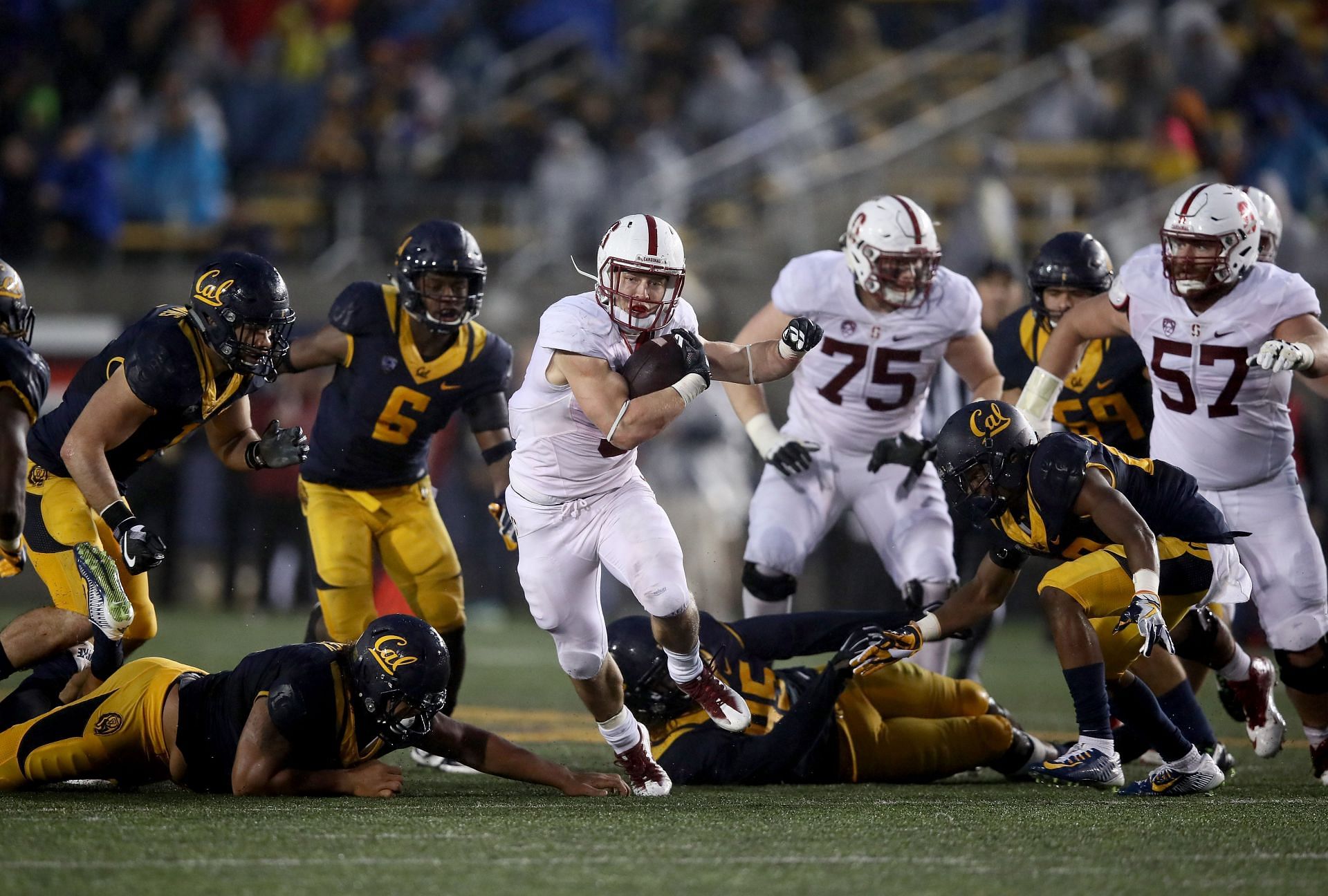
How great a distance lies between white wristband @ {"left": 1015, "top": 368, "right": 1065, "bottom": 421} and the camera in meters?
5.77

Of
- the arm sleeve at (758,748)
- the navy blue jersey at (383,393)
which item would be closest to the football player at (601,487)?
the arm sleeve at (758,748)

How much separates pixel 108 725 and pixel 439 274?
1869 mm

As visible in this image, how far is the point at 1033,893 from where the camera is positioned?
3.32m

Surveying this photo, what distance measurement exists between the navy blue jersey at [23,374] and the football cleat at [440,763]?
1691 millimetres

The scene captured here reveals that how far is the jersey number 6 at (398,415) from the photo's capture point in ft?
18.8

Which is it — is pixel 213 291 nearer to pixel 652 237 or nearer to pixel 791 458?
pixel 652 237

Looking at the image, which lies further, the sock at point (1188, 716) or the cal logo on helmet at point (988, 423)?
the sock at point (1188, 716)

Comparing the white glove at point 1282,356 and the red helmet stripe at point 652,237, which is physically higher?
the red helmet stripe at point 652,237

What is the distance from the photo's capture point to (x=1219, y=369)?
18.2 ft

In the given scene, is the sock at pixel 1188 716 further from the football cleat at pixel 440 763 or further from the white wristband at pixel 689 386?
the football cleat at pixel 440 763

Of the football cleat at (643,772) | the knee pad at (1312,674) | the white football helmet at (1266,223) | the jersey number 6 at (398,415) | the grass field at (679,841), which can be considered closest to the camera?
the grass field at (679,841)

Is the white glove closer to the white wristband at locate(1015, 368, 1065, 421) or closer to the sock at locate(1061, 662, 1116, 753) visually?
the white wristband at locate(1015, 368, 1065, 421)

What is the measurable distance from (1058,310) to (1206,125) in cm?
558

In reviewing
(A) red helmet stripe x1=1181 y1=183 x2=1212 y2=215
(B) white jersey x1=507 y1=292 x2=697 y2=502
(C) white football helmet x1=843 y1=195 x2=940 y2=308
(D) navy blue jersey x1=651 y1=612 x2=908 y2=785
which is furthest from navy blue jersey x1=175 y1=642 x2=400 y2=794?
(A) red helmet stripe x1=1181 y1=183 x2=1212 y2=215
